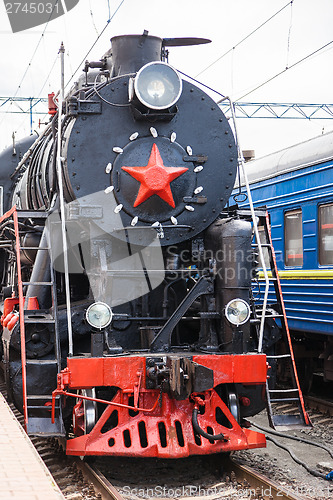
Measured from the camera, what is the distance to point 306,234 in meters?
8.10

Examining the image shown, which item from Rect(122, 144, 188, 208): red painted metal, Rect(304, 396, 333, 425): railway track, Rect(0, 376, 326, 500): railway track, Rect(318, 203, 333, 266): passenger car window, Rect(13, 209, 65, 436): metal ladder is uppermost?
Rect(122, 144, 188, 208): red painted metal

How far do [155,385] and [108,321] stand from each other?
2.12 ft

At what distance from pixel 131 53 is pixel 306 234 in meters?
3.45

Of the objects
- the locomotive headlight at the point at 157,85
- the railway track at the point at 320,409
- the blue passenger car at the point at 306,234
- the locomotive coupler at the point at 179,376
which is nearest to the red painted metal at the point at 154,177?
the locomotive headlight at the point at 157,85

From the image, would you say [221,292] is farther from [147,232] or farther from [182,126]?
[182,126]

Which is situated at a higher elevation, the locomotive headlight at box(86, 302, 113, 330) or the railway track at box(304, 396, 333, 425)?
the locomotive headlight at box(86, 302, 113, 330)

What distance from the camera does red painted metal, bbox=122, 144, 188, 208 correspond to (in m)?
5.57

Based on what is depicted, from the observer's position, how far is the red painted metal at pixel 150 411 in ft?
15.9

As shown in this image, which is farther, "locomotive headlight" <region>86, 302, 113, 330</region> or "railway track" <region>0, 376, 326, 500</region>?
"locomotive headlight" <region>86, 302, 113, 330</region>

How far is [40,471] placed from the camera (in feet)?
13.0

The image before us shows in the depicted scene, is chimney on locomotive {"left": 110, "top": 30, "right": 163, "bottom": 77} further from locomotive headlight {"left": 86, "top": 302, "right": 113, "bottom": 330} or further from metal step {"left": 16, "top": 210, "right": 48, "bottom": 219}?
locomotive headlight {"left": 86, "top": 302, "right": 113, "bottom": 330}

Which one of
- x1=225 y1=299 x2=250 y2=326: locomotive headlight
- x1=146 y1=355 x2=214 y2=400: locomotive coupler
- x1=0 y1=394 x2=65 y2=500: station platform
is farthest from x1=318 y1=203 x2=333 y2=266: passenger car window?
x1=0 y1=394 x2=65 y2=500: station platform

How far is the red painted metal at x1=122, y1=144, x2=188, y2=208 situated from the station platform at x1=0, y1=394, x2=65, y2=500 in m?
2.21

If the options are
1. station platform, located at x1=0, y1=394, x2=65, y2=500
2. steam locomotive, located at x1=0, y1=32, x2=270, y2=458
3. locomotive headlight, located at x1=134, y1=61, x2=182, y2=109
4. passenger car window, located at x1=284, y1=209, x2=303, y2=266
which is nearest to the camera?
station platform, located at x1=0, y1=394, x2=65, y2=500
